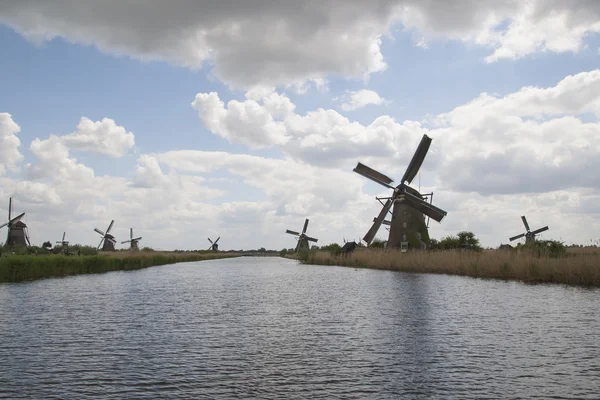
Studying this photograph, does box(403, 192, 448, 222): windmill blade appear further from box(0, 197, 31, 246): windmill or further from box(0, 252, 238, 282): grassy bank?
box(0, 197, 31, 246): windmill

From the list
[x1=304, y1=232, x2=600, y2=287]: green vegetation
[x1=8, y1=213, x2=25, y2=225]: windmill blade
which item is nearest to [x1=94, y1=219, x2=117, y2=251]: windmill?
[x1=8, y1=213, x2=25, y2=225]: windmill blade

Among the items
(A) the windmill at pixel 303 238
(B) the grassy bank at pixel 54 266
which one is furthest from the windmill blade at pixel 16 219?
(A) the windmill at pixel 303 238

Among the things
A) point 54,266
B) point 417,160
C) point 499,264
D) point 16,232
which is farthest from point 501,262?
point 16,232

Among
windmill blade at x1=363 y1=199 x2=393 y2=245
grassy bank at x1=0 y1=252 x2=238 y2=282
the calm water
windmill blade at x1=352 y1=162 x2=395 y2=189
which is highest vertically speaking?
windmill blade at x1=352 y1=162 x2=395 y2=189

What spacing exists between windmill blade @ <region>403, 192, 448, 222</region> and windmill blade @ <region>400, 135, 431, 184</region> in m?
2.86

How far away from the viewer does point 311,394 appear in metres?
9.17

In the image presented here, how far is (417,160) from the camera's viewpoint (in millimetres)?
52656

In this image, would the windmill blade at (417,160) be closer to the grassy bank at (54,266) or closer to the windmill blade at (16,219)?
the grassy bank at (54,266)

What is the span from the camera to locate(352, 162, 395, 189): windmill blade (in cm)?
5478

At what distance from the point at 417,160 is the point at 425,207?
5.65 m

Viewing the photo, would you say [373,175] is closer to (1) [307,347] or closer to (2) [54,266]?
(2) [54,266]

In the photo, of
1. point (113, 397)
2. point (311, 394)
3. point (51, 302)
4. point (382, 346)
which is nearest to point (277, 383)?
point (311, 394)

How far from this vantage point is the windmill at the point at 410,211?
49906 millimetres

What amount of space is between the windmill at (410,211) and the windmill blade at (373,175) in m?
1.39
